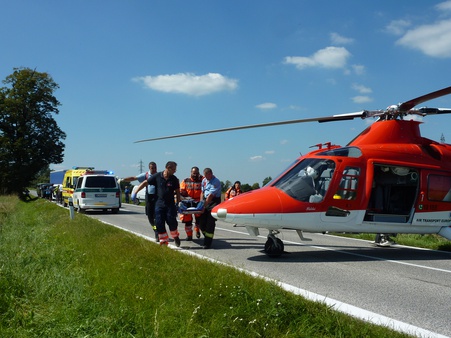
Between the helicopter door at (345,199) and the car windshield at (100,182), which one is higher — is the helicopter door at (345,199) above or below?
below

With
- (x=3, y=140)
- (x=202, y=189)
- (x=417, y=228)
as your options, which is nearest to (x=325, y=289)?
(x=417, y=228)

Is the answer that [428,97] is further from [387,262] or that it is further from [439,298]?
[439,298]

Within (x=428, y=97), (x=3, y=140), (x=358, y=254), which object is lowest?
(x=358, y=254)

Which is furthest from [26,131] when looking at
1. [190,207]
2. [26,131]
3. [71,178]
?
[190,207]

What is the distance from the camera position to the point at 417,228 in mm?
9477

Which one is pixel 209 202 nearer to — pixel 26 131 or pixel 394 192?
pixel 394 192

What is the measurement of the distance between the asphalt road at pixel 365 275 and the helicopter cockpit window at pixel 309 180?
1.27 m

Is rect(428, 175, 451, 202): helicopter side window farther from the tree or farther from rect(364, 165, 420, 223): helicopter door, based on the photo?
the tree

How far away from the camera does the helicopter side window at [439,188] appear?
31.2ft

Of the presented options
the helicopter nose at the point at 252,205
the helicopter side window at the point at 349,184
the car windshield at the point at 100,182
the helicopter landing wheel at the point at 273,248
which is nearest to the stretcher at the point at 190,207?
the helicopter nose at the point at 252,205

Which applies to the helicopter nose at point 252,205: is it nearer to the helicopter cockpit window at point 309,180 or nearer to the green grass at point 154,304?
the helicopter cockpit window at point 309,180

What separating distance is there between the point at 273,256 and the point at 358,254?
2.13 m

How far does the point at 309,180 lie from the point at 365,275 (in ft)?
7.24

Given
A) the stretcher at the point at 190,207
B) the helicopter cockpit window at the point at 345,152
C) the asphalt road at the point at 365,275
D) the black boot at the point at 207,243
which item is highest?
the helicopter cockpit window at the point at 345,152
